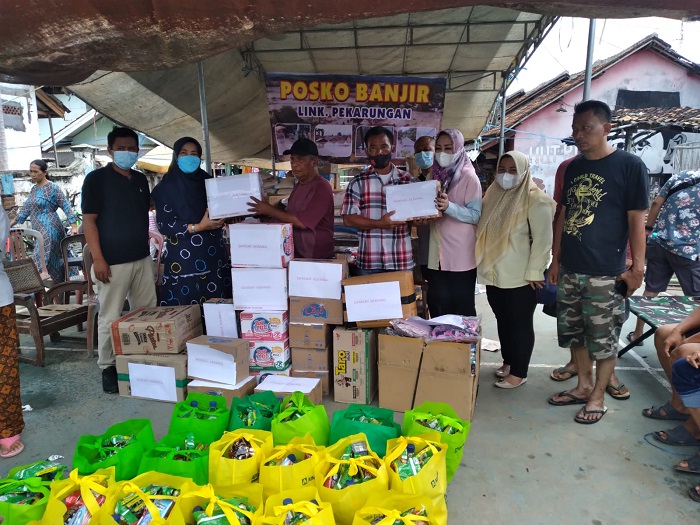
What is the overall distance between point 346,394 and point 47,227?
15.3 feet

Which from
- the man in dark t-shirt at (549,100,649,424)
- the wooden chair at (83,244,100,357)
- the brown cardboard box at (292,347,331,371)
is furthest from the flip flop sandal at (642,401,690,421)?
the wooden chair at (83,244,100,357)

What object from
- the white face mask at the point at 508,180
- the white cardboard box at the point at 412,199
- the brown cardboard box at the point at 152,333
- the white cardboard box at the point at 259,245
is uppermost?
the white face mask at the point at 508,180

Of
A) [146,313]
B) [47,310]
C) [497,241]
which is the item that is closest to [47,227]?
[47,310]

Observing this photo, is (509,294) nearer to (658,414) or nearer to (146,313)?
(658,414)

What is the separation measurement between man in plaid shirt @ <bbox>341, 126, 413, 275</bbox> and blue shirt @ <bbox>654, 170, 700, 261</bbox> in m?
2.62

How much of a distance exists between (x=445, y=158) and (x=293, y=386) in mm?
2047

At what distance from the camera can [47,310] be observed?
460 centimetres

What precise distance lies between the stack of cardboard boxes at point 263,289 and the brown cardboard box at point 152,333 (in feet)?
1.50

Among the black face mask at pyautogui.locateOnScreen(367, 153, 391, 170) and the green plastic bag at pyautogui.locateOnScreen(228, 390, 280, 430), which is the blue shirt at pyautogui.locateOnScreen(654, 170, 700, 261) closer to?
the black face mask at pyautogui.locateOnScreen(367, 153, 391, 170)

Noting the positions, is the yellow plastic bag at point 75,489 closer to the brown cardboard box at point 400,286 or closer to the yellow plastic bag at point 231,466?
the yellow plastic bag at point 231,466

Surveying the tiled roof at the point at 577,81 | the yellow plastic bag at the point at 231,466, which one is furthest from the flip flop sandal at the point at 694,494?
the tiled roof at the point at 577,81

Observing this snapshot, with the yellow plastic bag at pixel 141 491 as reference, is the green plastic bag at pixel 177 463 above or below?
below

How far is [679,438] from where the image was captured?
273 centimetres

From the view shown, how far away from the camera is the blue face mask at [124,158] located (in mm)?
3436
